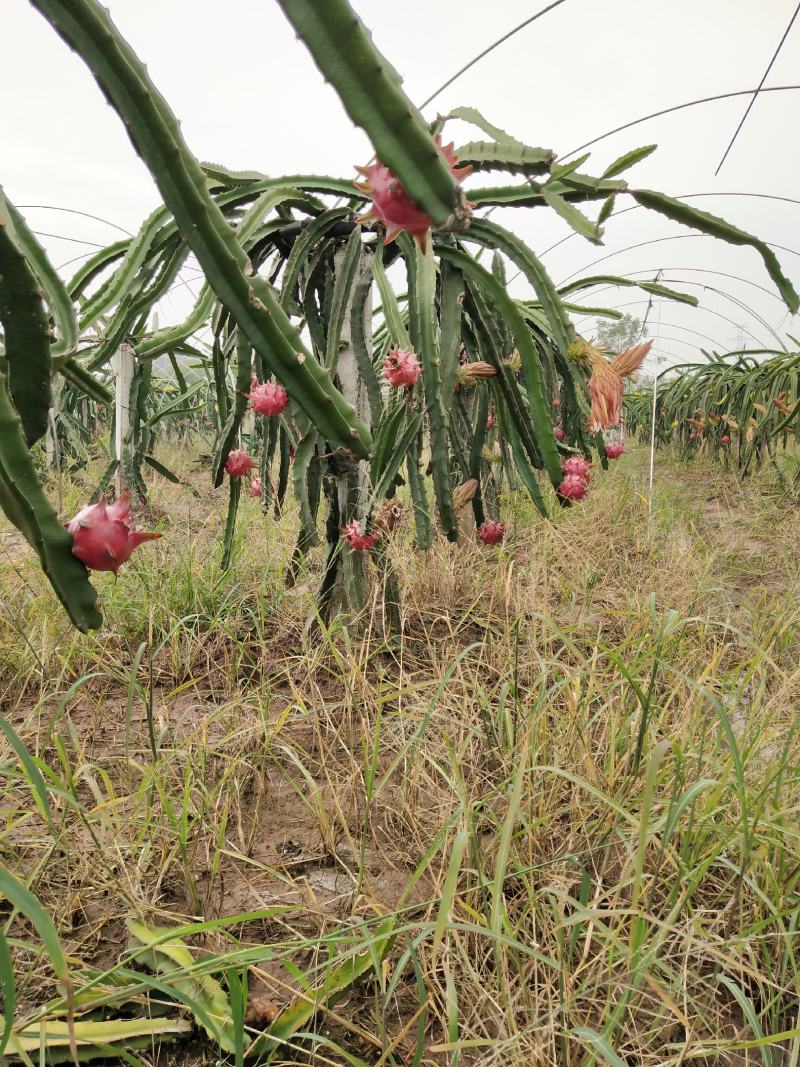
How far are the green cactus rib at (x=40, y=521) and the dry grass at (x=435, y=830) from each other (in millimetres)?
298

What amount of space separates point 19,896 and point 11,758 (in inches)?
23.6

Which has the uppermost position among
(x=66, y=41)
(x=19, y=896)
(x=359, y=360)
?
(x=66, y=41)

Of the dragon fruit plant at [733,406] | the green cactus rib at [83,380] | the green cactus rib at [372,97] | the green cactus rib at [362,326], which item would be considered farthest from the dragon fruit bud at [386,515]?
the dragon fruit plant at [733,406]

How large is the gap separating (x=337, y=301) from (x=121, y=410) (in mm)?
895

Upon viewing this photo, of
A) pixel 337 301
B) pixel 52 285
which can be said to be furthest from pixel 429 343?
pixel 52 285

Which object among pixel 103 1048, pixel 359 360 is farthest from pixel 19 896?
pixel 359 360

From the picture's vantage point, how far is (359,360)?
1.26 meters

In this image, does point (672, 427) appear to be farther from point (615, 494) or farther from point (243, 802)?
point (243, 802)

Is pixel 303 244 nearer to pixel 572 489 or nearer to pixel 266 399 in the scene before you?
pixel 266 399

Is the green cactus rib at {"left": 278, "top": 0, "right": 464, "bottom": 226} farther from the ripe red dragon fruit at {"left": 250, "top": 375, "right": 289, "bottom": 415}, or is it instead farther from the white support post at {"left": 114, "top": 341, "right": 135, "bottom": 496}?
the white support post at {"left": 114, "top": 341, "right": 135, "bottom": 496}

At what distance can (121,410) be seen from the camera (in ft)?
5.89

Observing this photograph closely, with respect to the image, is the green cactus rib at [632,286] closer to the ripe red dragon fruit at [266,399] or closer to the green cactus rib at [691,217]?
the green cactus rib at [691,217]

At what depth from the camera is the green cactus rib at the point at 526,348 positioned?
42.4 inches

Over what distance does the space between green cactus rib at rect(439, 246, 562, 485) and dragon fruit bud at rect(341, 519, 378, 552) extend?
34 cm
